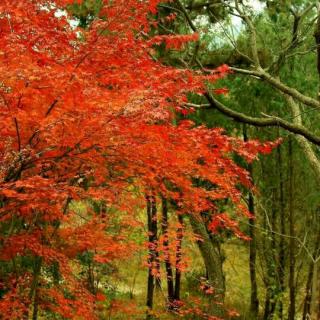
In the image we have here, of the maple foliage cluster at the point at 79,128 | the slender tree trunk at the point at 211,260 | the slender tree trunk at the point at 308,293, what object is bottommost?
the slender tree trunk at the point at 308,293

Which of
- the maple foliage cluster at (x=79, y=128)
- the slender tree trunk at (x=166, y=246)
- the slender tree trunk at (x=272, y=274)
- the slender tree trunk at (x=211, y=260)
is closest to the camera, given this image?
the maple foliage cluster at (x=79, y=128)

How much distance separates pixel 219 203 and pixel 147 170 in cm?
925

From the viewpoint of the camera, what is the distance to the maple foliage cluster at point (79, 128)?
6.11 meters

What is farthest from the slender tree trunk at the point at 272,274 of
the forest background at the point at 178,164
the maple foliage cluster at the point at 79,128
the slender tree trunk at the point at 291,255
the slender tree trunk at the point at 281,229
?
the maple foliage cluster at the point at 79,128

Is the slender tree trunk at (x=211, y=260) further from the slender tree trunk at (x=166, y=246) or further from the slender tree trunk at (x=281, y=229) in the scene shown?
the slender tree trunk at (x=281, y=229)

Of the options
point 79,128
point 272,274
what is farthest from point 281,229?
point 79,128

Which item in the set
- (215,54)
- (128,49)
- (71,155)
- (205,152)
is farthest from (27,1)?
(215,54)

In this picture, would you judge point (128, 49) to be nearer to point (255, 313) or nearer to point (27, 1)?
point (27, 1)

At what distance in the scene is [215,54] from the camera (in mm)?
13383

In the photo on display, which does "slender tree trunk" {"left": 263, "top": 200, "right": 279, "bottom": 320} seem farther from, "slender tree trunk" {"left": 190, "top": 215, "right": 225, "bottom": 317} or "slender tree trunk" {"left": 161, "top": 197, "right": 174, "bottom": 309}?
"slender tree trunk" {"left": 161, "top": 197, "right": 174, "bottom": 309}

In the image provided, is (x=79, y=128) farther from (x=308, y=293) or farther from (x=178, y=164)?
(x=308, y=293)

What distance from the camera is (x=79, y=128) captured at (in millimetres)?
6391

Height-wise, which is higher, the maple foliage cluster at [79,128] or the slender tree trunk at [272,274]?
the maple foliage cluster at [79,128]

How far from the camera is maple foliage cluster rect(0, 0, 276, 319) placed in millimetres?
6109
